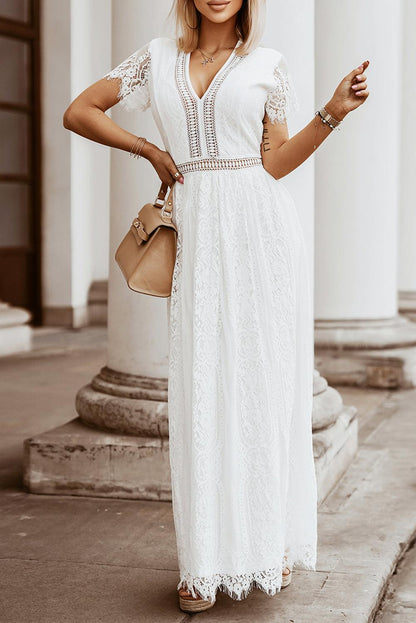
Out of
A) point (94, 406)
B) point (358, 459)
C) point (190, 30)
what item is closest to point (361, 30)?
point (358, 459)

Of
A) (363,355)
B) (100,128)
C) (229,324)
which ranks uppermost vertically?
(100,128)

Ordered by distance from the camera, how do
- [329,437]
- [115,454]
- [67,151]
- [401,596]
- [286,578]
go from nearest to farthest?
[286,578], [401,596], [115,454], [329,437], [67,151]

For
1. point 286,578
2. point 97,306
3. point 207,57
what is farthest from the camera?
point 97,306

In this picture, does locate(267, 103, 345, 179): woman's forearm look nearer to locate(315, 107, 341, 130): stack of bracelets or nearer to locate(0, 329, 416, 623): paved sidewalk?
locate(315, 107, 341, 130): stack of bracelets

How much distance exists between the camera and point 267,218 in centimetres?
327

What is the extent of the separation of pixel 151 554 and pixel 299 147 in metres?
1.58

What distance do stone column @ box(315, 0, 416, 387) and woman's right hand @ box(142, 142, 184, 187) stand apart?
438 cm

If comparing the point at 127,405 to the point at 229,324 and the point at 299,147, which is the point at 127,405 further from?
the point at 299,147

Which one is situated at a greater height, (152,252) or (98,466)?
(152,252)

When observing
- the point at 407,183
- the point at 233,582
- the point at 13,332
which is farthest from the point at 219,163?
the point at 407,183

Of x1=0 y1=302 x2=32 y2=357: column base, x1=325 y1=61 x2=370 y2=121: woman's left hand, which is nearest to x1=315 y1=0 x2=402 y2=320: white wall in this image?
x1=0 y1=302 x2=32 y2=357: column base

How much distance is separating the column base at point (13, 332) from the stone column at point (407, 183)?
11.7 feet

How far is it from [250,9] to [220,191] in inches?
21.1

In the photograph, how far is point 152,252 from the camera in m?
3.29
